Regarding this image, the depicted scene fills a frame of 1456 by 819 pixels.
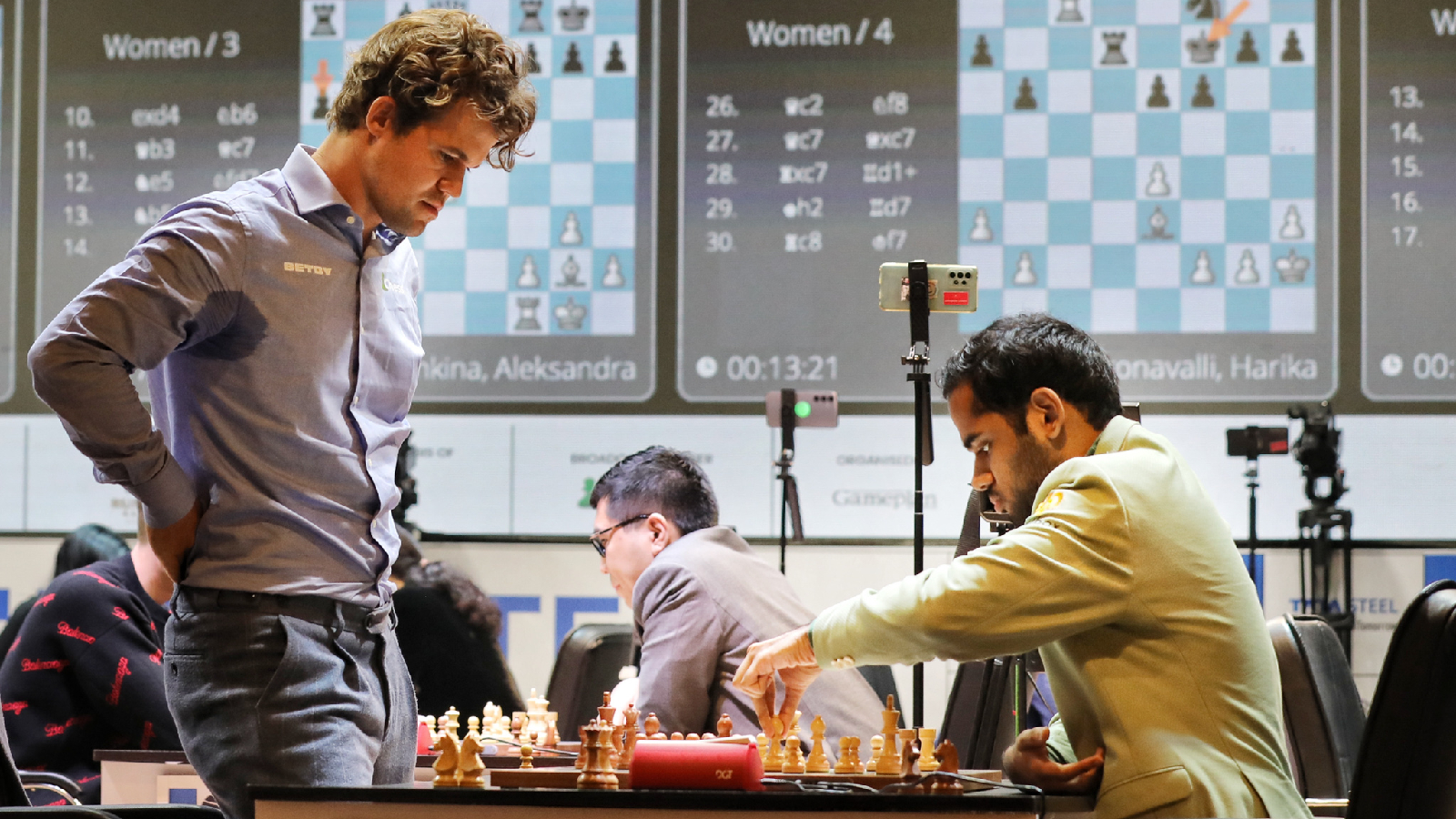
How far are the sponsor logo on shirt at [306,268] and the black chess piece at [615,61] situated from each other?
351 cm

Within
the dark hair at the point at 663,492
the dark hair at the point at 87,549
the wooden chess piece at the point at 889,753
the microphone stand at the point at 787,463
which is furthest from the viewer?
the microphone stand at the point at 787,463

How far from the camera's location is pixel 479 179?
5047 millimetres

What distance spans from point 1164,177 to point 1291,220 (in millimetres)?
449

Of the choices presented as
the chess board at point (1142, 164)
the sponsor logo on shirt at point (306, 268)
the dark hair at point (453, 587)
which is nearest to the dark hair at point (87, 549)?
the dark hair at point (453, 587)

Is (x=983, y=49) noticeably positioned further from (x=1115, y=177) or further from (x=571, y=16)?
(x=571, y=16)

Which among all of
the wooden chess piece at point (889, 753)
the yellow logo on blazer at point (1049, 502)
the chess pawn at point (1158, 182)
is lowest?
the wooden chess piece at point (889, 753)

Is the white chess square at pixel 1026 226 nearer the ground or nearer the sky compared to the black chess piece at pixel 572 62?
nearer the ground

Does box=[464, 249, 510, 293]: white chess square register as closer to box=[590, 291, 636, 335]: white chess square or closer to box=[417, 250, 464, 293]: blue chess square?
box=[417, 250, 464, 293]: blue chess square

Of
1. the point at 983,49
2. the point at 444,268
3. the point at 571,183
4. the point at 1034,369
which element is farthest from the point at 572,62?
the point at 1034,369

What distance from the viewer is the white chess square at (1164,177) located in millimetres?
4785

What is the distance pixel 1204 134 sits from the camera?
4.79 m

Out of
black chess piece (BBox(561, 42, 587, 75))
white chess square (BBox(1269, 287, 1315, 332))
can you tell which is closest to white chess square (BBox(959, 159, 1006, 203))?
white chess square (BBox(1269, 287, 1315, 332))

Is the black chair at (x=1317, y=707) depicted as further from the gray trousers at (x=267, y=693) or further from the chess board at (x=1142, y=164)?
the gray trousers at (x=267, y=693)

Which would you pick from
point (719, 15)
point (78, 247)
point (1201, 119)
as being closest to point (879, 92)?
point (719, 15)
